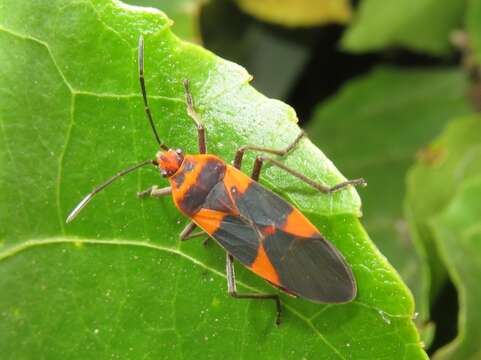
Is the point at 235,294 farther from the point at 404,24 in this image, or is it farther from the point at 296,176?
the point at 404,24

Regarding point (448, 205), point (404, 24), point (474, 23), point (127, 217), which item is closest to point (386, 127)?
point (404, 24)

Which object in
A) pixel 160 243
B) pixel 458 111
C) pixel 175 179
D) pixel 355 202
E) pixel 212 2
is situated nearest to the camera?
pixel 355 202

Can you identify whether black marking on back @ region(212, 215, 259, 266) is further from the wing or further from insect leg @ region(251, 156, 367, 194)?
A: insect leg @ region(251, 156, 367, 194)

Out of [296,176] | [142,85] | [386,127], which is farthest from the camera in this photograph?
[386,127]

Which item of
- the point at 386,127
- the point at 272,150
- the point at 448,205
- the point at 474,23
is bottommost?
the point at 386,127

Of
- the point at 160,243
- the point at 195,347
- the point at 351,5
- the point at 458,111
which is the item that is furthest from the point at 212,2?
the point at 195,347

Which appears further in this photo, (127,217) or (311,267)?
(311,267)

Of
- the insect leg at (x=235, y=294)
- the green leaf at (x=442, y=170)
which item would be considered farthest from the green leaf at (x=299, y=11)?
the insect leg at (x=235, y=294)

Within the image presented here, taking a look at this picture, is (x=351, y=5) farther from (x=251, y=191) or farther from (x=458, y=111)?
(x=251, y=191)

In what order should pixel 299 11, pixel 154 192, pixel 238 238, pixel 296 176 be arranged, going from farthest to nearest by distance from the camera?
pixel 299 11 → pixel 238 238 → pixel 154 192 → pixel 296 176
